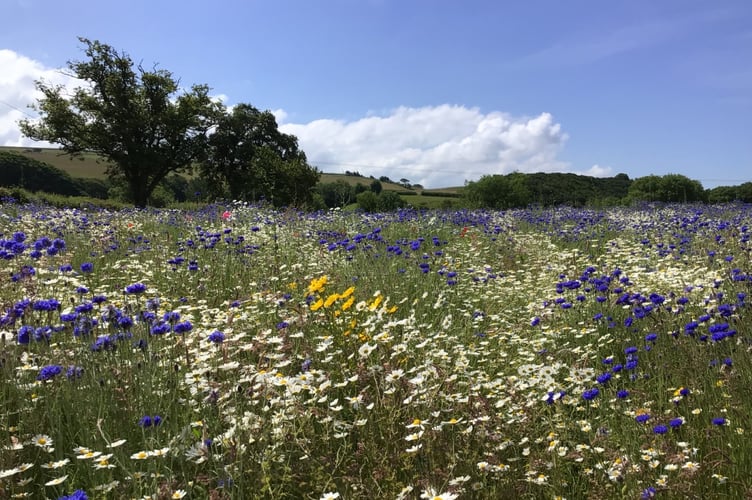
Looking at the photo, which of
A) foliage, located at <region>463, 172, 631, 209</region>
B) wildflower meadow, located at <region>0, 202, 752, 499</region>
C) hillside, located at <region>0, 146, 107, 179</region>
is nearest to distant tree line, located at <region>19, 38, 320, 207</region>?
foliage, located at <region>463, 172, 631, 209</region>

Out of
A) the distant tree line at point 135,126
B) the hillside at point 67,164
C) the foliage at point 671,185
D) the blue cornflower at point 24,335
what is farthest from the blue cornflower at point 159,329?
the hillside at point 67,164

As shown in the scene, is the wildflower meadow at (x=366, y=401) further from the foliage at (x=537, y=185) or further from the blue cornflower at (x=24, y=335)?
the foliage at (x=537, y=185)

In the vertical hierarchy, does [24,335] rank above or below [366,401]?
above

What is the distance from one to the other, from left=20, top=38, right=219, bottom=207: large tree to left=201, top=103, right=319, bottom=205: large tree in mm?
6351

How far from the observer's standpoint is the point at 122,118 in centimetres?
3306

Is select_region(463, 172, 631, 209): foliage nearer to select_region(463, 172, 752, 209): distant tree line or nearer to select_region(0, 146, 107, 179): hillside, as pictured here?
select_region(463, 172, 752, 209): distant tree line

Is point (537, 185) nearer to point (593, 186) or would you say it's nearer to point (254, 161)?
point (593, 186)

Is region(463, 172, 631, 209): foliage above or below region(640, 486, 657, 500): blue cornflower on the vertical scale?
above

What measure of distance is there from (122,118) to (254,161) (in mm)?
11820

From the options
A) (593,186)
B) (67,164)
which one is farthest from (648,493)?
(67,164)

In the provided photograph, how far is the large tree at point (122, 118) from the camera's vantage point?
32781mm

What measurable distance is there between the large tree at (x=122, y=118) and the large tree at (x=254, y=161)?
6.35m

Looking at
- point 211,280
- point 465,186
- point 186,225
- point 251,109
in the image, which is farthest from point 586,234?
point 251,109

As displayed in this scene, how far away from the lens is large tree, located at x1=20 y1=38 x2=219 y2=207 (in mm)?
32781
